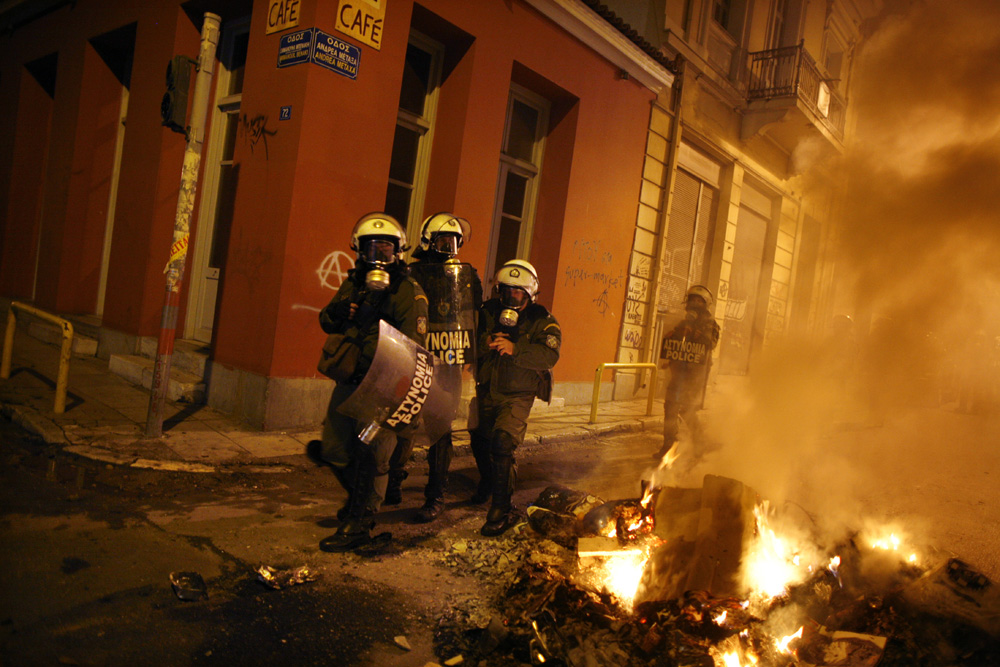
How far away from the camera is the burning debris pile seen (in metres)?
2.61

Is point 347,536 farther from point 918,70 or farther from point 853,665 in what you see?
point 918,70

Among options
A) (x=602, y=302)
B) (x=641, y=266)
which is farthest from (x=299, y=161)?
(x=641, y=266)

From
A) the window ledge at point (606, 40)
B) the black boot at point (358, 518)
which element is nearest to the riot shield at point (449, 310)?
the black boot at point (358, 518)

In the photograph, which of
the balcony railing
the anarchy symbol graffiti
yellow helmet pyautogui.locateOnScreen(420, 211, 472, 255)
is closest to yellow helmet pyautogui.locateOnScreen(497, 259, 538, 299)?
yellow helmet pyautogui.locateOnScreen(420, 211, 472, 255)

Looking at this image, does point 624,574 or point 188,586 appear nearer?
point 188,586

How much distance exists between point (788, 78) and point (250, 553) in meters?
14.0

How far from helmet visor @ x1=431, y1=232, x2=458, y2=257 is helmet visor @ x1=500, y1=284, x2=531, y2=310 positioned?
0.46m

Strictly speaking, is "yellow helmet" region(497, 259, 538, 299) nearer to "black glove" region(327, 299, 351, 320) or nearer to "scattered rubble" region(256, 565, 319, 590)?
"black glove" region(327, 299, 351, 320)

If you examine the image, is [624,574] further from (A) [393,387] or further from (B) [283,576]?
(B) [283,576]

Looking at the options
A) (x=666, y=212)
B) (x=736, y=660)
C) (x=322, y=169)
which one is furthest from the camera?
(x=666, y=212)

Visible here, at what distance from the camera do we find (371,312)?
379 cm

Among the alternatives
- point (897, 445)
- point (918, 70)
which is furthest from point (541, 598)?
point (918, 70)

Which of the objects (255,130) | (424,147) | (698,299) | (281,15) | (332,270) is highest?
(281,15)

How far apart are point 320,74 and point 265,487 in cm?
399
